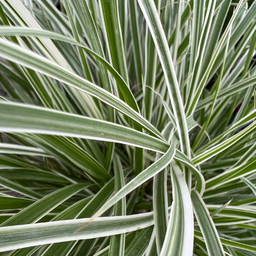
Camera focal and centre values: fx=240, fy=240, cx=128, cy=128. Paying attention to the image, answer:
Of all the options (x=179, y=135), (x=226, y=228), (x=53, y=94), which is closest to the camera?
(x=179, y=135)

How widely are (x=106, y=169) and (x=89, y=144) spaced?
0.23 feet

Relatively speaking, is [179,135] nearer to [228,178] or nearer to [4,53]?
[228,178]

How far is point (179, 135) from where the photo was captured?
0.36 metres

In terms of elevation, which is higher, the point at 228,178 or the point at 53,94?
the point at 53,94

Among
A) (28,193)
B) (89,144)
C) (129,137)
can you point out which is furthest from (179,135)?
(28,193)

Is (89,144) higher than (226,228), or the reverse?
(89,144)

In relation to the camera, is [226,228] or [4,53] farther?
[226,228]

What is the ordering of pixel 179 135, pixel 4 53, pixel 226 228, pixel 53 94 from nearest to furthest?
pixel 4 53, pixel 179 135, pixel 53 94, pixel 226 228

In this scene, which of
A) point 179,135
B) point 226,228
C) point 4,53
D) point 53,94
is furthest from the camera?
point 226,228

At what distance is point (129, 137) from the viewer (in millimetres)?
294

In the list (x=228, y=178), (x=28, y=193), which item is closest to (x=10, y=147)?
(x=28, y=193)

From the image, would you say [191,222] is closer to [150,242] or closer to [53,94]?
[150,242]

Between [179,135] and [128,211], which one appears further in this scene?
[128,211]

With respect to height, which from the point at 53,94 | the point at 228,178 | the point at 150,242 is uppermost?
the point at 53,94
